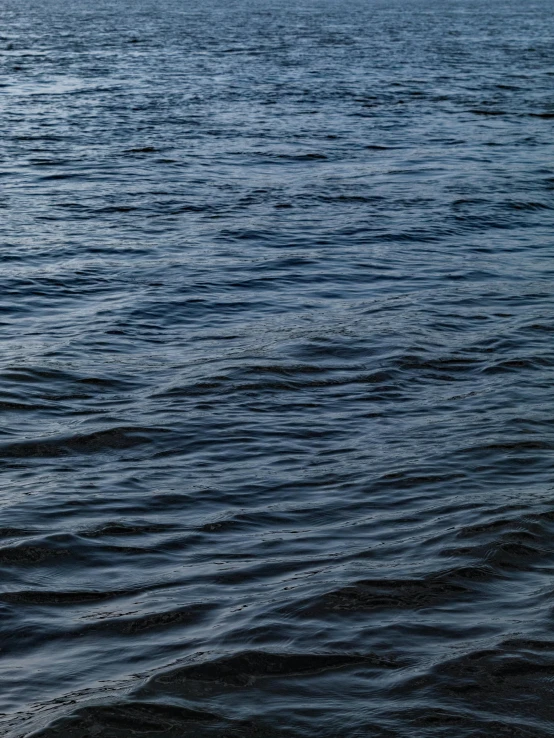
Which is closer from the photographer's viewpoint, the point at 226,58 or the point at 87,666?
the point at 87,666

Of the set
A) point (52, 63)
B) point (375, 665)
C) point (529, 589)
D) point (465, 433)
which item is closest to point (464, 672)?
point (375, 665)

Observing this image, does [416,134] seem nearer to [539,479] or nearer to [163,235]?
[163,235]

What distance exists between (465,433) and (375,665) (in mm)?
3530

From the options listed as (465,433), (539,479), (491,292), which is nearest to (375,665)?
(539,479)

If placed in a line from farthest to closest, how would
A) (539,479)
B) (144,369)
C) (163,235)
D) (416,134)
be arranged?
(416,134) < (163,235) < (144,369) < (539,479)

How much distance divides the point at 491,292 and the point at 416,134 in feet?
38.8

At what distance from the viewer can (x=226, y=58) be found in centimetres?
3859

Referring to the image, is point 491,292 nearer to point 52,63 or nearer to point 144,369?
point 144,369

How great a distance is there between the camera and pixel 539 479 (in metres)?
7.64

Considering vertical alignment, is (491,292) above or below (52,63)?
below

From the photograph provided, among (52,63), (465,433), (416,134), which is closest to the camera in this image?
(465,433)

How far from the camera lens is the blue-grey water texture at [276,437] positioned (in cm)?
520

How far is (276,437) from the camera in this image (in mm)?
8523

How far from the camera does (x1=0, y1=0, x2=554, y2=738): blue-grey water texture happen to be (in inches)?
205
